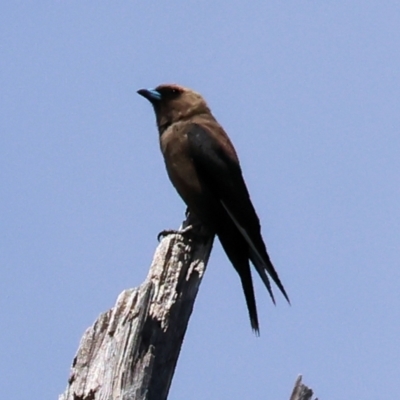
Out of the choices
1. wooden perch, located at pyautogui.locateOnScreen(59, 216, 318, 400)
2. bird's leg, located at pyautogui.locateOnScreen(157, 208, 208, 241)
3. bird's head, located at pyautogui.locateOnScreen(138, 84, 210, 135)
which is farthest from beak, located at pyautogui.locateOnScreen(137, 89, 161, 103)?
wooden perch, located at pyautogui.locateOnScreen(59, 216, 318, 400)

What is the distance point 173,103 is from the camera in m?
6.53

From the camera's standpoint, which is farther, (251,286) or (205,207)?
(205,207)

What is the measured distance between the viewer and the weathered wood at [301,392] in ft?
11.1

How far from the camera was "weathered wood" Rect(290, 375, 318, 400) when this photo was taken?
11.1 ft

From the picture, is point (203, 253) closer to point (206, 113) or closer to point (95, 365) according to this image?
point (95, 365)

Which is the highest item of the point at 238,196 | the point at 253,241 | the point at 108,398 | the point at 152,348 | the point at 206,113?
the point at 206,113

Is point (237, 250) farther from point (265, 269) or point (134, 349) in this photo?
point (134, 349)

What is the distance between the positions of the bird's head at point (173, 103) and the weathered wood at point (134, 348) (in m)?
2.63

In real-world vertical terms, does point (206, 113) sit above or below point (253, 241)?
above

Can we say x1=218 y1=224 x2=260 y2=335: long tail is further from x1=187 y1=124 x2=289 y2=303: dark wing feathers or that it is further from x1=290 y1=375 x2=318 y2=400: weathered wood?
x1=290 y1=375 x2=318 y2=400: weathered wood

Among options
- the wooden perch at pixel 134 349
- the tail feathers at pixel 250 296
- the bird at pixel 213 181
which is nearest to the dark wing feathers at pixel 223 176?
the bird at pixel 213 181

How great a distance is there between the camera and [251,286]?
17.4 ft

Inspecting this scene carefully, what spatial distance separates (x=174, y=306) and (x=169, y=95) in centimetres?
300

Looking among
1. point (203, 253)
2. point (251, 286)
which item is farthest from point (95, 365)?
point (251, 286)
